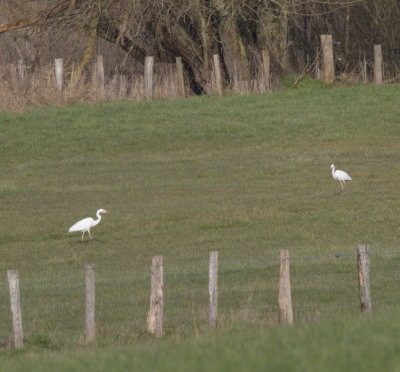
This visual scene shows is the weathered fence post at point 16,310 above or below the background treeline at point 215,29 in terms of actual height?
below

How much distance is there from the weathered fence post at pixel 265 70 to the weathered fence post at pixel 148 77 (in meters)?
3.84

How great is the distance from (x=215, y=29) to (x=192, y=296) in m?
27.2

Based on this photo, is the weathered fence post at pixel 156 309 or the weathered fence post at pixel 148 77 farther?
the weathered fence post at pixel 148 77

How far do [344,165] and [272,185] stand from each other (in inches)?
127

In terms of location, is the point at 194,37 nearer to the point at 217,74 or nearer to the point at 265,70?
the point at 217,74

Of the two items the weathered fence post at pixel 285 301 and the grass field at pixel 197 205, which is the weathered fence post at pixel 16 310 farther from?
the weathered fence post at pixel 285 301

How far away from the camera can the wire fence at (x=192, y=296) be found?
51.4 feet

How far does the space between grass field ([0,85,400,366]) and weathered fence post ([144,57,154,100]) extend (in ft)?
6.15

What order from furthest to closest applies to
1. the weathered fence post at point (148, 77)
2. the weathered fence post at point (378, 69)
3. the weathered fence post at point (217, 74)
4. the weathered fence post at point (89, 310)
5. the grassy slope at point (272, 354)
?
the weathered fence post at point (378, 69)
the weathered fence post at point (217, 74)
the weathered fence post at point (148, 77)
the weathered fence post at point (89, 310)
the grassy slope at point (272, 354)

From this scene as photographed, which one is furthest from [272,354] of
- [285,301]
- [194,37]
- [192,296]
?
[194,37]

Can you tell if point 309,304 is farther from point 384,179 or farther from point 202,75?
point 202,75

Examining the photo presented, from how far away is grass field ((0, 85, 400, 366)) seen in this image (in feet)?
58.2

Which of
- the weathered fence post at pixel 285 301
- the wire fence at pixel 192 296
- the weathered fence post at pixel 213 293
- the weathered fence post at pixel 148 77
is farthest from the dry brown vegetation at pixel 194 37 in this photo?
the weathered fence post at pixel 285 301

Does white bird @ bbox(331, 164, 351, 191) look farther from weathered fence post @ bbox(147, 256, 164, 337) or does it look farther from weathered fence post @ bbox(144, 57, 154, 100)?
weathered fence post @ bbox(144, 57, 154, 100)
